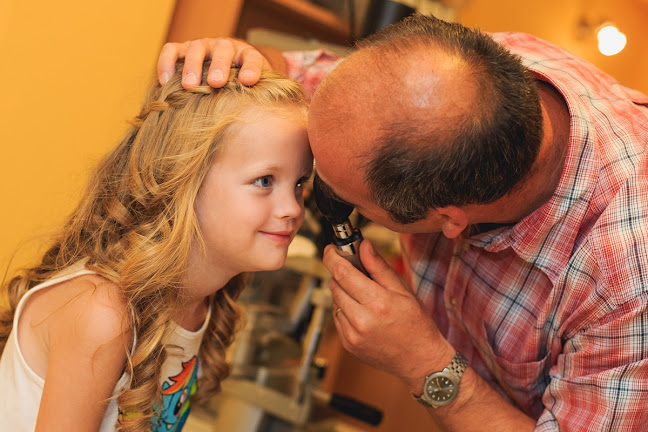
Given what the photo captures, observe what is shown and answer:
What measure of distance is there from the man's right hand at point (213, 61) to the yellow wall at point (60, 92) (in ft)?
0.57

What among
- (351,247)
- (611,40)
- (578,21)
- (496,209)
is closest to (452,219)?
(496,209)

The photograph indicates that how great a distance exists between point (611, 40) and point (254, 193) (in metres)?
2.80

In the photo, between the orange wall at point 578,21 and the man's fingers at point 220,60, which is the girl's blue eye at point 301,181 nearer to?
the man's fingers at point 220,60

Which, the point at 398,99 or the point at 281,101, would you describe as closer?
the point at 398,99

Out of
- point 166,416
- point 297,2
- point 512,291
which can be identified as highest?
point 297,2

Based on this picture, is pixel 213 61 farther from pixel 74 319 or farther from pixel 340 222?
pixel 74 319

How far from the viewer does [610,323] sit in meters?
1.08

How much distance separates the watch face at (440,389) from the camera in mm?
1198

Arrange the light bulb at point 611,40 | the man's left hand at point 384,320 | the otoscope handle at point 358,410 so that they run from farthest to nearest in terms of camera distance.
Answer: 1. the light bulb at point 611,40
2. the otoscope handle at point 358,410
3. the man's left hand at point 384,320

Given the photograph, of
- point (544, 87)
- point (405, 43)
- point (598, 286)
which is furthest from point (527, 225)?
point (405, 43)

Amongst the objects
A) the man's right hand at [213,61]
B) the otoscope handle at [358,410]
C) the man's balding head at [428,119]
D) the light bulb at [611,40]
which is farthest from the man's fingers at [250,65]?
the light bulb at [611,40]

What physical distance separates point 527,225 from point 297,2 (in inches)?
40.4

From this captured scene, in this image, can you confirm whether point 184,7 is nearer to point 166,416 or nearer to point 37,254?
point 37,254

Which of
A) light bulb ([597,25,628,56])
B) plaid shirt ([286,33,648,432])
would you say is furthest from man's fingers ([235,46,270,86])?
light bulb ([597,25,628,56])
